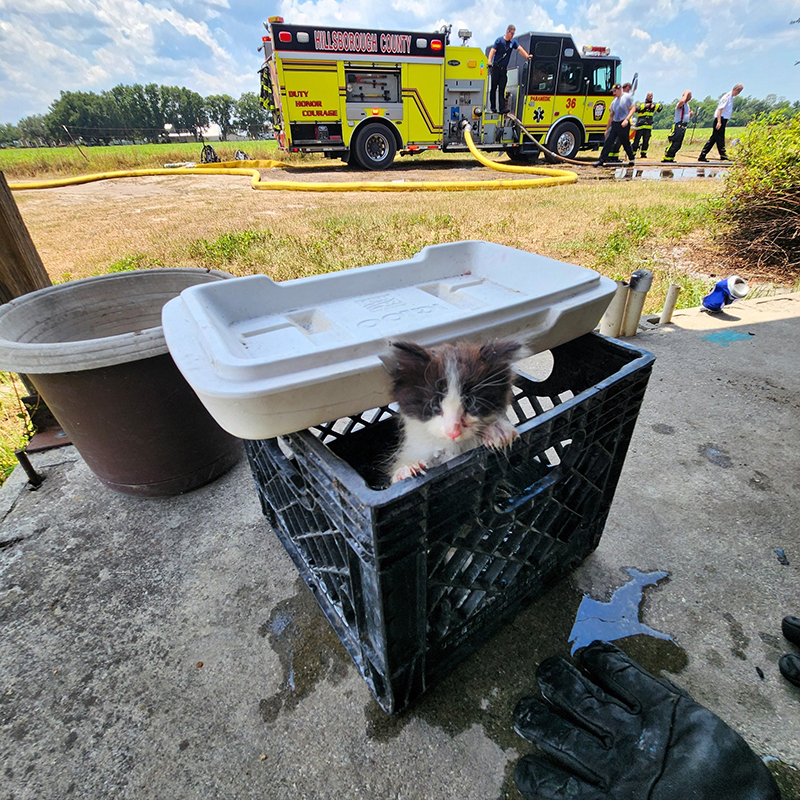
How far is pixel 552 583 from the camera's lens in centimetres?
182

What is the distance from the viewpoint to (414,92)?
41.7ft

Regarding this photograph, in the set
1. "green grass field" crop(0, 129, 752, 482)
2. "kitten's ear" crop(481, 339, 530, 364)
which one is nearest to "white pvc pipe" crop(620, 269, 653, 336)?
"green grass field" crop(0, 129, 752, 482)

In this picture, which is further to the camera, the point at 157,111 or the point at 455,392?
the point at 157,111

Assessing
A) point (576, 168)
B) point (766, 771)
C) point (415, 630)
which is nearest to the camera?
point (766, 771)

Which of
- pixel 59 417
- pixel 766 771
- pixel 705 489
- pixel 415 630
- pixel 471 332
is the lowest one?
pixel 705 489

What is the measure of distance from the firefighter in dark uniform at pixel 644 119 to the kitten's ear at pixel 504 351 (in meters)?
17.9

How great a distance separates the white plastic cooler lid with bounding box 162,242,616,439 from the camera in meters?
1.09

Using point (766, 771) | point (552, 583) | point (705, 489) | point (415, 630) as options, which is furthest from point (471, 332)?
point (705, 489)

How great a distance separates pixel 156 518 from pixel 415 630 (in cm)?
157

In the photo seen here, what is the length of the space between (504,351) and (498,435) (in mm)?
250

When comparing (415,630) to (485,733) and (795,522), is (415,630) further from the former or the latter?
(795,522)

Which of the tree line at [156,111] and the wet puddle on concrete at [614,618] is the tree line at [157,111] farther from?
the wet puddle on concrete at [614,618]

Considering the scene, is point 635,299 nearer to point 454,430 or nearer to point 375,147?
point 454,430

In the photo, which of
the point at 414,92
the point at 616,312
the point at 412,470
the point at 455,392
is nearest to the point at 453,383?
the point at 455,392
